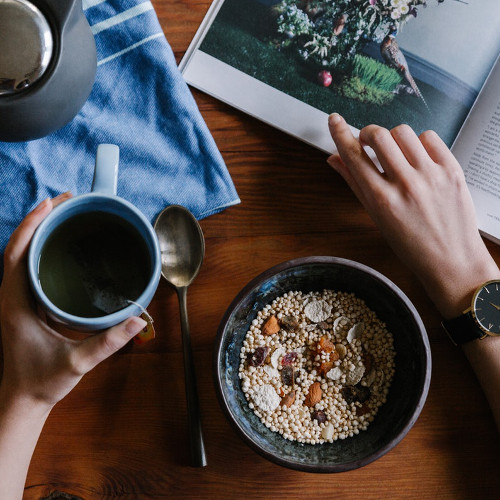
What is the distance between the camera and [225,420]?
645mm

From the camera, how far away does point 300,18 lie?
26.6 inches

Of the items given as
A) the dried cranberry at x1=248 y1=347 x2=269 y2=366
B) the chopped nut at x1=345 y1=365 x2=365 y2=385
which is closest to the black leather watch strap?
the chopped nut at x1=345 y1=365 x2=365 y2=385

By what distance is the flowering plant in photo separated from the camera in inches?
26.3

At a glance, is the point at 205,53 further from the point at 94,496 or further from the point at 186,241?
the point at 94,496

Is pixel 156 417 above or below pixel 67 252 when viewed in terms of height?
below

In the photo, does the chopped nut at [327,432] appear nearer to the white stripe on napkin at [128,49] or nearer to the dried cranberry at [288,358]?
the dried cranberry at [288,358]

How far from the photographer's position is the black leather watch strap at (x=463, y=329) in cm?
61

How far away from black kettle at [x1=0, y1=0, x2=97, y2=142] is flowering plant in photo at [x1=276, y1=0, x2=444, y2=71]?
26cm

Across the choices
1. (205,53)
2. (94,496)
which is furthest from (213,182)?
(94,496)

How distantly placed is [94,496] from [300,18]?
0.65 meters

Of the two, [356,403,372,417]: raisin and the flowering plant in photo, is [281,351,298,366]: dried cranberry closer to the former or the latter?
[356,403,372,417]: raisin

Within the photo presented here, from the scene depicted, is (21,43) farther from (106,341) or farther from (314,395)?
(314,395)

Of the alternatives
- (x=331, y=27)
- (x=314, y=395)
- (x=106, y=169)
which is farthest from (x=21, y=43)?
(x=314, y=395)

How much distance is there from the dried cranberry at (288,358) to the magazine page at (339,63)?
264mm
